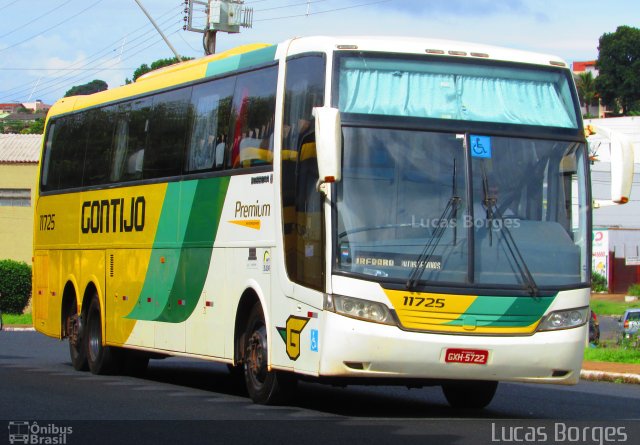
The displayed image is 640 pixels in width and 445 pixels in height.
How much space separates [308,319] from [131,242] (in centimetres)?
568

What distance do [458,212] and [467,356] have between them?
1349 millimetres

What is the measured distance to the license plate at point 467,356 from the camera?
36.7 ft

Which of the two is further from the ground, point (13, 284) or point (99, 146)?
point (99, 146)

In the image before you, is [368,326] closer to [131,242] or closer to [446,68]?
→ [446,68]

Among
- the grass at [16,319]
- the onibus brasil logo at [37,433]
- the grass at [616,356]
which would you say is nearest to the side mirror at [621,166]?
the onibus brasil logo at [37,433]

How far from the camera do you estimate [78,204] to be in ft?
61.5

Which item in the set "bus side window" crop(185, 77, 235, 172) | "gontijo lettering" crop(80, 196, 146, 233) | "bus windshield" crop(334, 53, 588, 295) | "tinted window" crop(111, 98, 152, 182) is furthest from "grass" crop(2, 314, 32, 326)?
"bus windshield" crop(334, 53, 588, 295)

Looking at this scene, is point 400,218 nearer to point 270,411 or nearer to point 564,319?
point 564,319

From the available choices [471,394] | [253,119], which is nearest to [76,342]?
[253,119]

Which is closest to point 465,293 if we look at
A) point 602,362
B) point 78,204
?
point 78,204

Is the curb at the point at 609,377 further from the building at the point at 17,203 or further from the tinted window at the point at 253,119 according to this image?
the building at the point at 17,203

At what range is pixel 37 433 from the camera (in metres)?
10.0

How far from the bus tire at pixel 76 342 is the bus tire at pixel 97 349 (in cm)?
16

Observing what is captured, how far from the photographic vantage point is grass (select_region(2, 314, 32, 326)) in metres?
45.0
